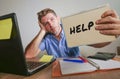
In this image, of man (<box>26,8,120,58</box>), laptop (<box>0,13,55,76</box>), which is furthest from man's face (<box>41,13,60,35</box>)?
laptop (<box>0,13,55,76</box>)

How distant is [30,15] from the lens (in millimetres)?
1627

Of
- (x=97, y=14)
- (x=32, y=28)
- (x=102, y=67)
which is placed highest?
(x=97, y=14)

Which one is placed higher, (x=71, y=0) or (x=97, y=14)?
(x=71, y=0)

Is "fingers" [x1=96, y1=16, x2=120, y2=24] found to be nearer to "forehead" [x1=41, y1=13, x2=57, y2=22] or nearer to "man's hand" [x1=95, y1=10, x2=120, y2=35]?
"man's hand" [x1=95, y1=10, x2=120, y2=35]

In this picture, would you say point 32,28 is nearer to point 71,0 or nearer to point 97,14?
point 71,0

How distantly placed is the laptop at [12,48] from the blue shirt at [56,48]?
78 cm

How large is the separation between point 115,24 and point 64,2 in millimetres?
871

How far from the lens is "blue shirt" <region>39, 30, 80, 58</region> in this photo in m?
1.57

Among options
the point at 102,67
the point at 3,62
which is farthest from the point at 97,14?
the point at 3,62

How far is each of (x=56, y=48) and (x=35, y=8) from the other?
413 millimetres

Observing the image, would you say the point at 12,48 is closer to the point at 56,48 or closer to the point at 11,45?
the point at 11,45

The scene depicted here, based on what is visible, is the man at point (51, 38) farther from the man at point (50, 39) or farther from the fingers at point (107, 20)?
the fingers at point (107, 20)

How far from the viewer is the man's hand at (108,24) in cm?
70

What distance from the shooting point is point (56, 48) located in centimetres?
158
